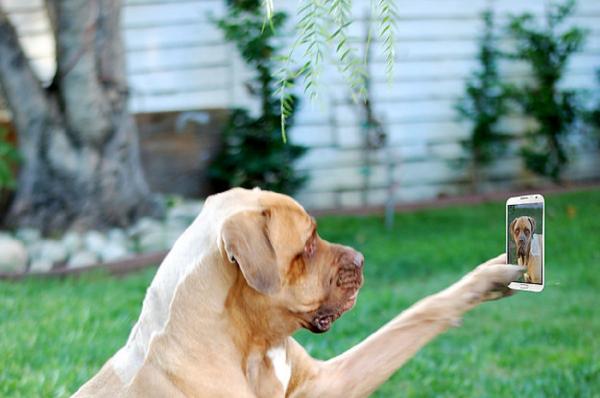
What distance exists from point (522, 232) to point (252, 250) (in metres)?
1.00

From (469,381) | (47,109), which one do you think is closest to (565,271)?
(469,381)

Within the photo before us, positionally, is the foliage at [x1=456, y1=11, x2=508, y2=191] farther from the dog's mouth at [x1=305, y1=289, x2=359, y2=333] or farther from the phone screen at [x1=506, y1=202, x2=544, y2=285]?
the dog's mouth at [x1=305, y1=289, x2=359, y2=333]

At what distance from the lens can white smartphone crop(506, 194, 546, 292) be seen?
2.98m

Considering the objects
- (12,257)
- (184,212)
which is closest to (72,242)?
(12,257)

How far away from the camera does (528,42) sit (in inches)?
480

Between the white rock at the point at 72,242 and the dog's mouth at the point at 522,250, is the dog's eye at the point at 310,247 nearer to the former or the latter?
the dog's mouth at the point at 522,250

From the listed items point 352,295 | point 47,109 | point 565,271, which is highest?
point 47,109

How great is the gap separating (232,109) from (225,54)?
3.08ft

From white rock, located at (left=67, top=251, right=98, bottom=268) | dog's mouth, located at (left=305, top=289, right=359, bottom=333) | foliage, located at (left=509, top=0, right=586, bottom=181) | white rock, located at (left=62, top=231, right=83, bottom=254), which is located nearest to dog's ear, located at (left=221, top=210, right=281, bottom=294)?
dog's mouth, located at (left=305, top=289, right=359, bottom=333)

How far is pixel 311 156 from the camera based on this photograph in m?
11.4

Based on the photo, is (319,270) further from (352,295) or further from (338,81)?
(338,81)

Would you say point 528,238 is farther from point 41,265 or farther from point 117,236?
point 117,236

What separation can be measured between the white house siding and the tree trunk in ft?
7.59

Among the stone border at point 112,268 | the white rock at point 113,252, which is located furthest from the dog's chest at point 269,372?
the white rock at point 113,252
